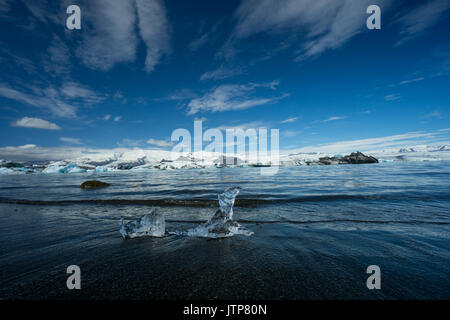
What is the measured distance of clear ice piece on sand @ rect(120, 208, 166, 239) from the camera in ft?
10.5

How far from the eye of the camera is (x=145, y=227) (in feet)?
10.7

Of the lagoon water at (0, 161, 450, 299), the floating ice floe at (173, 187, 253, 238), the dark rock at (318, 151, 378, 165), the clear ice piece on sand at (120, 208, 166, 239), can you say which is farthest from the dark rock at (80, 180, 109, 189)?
the dark rock at (318, 151, 378, 165)

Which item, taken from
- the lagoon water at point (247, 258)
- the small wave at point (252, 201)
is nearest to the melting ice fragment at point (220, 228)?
the lagoon water at point (247, 258)

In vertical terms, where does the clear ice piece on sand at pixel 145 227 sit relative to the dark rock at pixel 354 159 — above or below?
below

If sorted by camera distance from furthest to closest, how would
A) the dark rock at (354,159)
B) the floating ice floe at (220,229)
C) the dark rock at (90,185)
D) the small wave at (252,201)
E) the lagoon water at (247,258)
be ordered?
the dark rock at (354,159) < the dark rock at (90,185) < the small wave at (252,201) < the floating ice floe at (220,229) < the lagoon water at (247,258)

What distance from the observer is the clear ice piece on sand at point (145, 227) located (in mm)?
3188

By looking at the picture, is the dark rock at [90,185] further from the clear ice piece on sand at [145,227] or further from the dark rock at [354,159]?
the dark rock at [354,159]

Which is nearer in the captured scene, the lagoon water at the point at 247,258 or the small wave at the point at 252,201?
the lagoon water at the point at 247,258

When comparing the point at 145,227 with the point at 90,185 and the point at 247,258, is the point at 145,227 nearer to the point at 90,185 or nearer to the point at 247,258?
the point at 247,258

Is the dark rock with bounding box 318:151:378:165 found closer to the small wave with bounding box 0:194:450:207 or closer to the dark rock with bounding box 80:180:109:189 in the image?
the small wave with bounding box 0:194:450:207

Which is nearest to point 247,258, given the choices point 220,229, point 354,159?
point 220,229

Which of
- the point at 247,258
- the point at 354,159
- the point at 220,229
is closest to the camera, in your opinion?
the point at 247,258

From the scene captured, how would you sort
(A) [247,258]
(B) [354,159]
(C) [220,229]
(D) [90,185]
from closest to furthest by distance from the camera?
(A) [247,258] → (C) [220,229] → (D) [90,185] → (B) [354,159]
